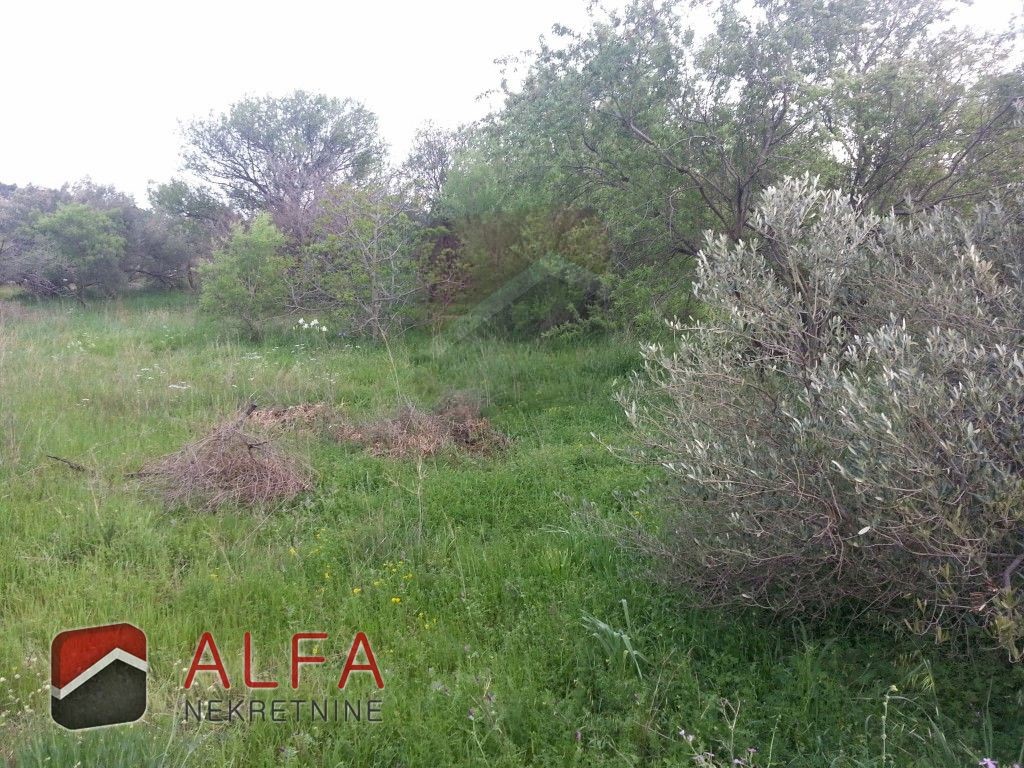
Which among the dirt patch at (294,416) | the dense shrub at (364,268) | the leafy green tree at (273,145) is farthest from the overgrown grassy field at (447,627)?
the leafy green tree at (273,145)

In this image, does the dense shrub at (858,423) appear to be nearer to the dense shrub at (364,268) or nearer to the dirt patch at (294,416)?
the dirt patch at (294,416)

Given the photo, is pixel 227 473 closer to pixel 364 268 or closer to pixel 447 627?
pixel 447 627

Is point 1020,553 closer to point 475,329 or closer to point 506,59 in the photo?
point 506,59

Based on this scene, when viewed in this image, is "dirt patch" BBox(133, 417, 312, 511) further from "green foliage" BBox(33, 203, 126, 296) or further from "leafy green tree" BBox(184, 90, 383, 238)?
"leafy green tree" BBox(184, 90, 383, 238)

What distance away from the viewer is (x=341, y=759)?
2373 mm

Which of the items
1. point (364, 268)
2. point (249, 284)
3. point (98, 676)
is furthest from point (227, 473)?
point (249, 284)

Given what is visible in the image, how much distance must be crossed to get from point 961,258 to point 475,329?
327 inches

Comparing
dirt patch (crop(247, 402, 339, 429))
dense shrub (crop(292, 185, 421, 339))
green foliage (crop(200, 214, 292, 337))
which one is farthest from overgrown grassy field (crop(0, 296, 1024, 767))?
green foliage (crop(200, 214, 292, 337))

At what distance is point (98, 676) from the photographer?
262 centimetres

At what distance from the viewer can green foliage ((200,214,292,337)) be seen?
11500 millimetres

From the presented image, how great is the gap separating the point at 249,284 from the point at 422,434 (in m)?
7.31

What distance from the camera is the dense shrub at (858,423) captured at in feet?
7.42

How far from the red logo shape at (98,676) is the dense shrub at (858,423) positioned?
235cm

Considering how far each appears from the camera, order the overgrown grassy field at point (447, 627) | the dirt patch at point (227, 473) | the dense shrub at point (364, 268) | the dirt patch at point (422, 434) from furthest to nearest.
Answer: the dense shrub at point (364, 268) < the dirt patch at point (422, 434) < the dirt patch at point (227, 473) < the overgrown grassy field at point (447, 627)
